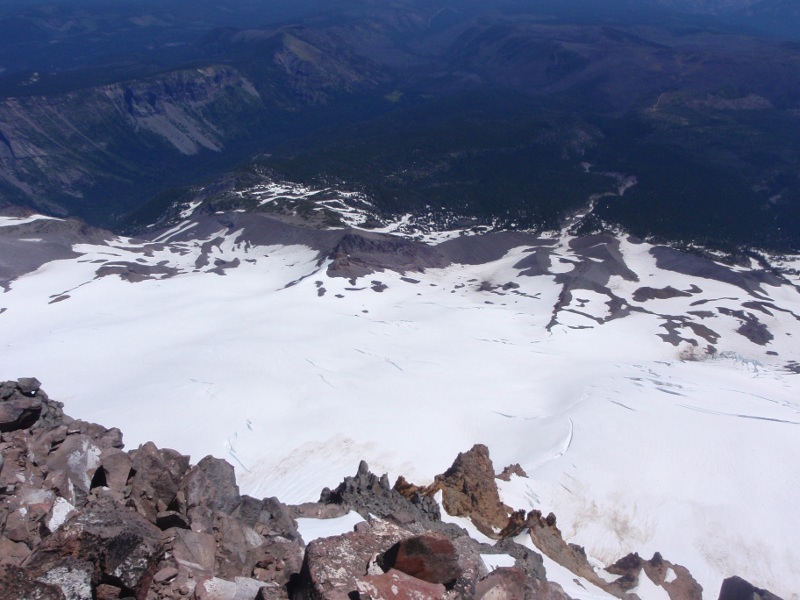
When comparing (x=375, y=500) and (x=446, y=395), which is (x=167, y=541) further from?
(x=446, y=395)

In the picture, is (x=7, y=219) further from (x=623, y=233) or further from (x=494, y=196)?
(x=623, y=233)

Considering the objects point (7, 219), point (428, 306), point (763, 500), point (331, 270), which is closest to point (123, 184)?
point (7, 219)

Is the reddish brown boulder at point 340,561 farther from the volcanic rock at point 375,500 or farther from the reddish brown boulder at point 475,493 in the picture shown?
the reddish brown boulder at point 475,493

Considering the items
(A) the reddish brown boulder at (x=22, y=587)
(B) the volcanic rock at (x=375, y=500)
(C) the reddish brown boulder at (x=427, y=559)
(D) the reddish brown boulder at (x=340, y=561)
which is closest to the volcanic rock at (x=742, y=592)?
(B) the volcanic rock at (x=375, y=500)

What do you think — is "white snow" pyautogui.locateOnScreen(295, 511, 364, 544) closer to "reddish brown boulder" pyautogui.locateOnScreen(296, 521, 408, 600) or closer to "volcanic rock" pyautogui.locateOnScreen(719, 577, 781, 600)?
"reddish brown boulder" pyautogui.locateOnScreen(296, 521, 408, 600)

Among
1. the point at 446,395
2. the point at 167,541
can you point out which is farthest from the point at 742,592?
the point at 446,395

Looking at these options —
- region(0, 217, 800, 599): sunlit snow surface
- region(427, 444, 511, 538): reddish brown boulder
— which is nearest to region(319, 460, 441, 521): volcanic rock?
region(427, 444, 511, 538): reddish brown boulder
